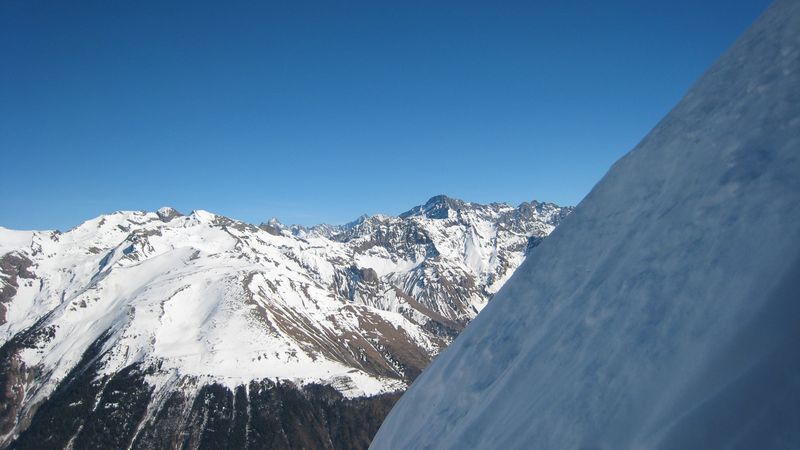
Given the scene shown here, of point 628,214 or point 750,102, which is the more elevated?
point 750,102

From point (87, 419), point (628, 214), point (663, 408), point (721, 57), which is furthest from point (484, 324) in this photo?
point (87, 419)

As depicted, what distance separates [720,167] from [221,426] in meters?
193

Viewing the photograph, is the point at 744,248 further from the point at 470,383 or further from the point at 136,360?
the point at 136,360

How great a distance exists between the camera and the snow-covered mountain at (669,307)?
6723mm

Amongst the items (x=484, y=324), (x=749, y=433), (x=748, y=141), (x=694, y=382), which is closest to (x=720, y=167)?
(x=748, y=141)

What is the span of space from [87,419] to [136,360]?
28.7m

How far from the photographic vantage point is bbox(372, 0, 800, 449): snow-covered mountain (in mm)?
6723

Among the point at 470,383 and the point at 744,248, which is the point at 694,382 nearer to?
the point at 744,248

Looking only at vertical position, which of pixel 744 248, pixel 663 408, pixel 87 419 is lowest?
pixel 87 419

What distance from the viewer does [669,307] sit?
868 cm

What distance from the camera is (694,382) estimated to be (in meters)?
7.15

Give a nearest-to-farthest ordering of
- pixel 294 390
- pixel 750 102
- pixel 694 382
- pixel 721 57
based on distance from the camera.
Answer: pixel 694 382, pixel 750 102, pixel 721 57, pixel 294 390

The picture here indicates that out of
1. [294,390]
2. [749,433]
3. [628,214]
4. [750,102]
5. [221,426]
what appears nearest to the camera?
[749,433]

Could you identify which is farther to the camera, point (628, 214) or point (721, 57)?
point (721, 57)
